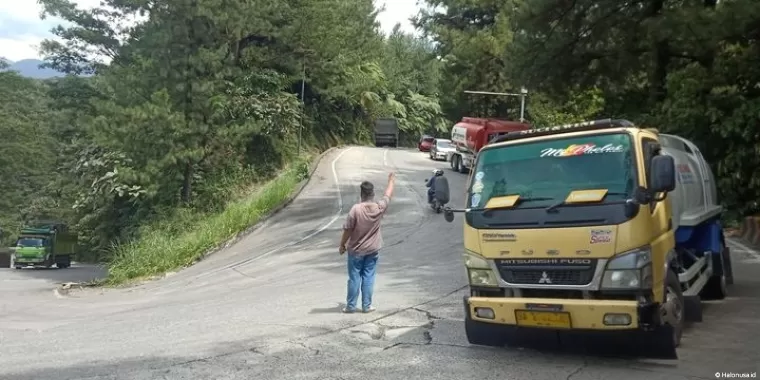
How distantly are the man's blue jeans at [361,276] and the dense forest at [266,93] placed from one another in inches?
332

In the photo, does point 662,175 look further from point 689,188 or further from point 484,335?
point 689,188

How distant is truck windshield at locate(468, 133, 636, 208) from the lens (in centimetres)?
698

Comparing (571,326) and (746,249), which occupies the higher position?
(571,326)

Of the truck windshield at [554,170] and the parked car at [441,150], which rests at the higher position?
the parked car at [441,150]

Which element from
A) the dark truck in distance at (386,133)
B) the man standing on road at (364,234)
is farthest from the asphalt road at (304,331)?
the dark truck in distance at (386,133)

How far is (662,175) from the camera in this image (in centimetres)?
654

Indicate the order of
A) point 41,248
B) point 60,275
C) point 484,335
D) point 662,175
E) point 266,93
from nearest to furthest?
1. point 662,175
2. point 484,335
3. point 60,275
4. point 266,93
5. point 41,248

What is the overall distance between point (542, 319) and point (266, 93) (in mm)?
32433

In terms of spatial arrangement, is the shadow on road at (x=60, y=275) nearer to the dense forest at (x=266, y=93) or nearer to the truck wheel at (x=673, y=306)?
the dense forest at (x=266, y=93)

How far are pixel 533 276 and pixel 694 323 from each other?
3250mm

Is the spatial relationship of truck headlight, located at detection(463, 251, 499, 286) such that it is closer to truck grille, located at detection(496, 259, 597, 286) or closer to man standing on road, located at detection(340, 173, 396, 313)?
truck grille, located at detection(496, 259, 597, 286)

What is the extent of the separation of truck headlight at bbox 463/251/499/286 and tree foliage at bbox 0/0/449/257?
22083 mm

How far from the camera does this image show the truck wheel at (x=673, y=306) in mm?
6707

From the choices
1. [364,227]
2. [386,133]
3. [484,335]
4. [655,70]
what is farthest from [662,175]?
[386,133]
